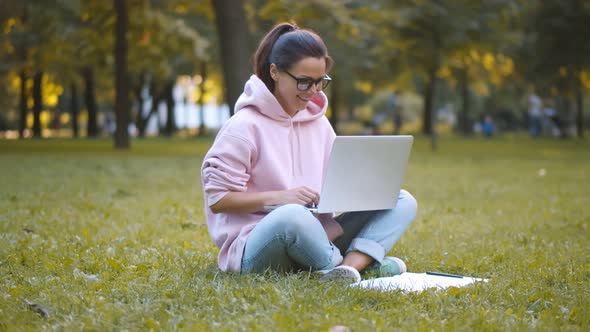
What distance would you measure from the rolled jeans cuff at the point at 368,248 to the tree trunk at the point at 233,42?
40.0ft

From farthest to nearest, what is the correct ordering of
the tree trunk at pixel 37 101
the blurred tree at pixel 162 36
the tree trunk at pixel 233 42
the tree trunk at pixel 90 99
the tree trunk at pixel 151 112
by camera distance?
the tree trunk at pixel 151 112, the tree trunk at pixel 90 99, the tree trunk at pixel 37 101, the blurred tree at pixel 162 36, the tree trunk at pixel 233 42

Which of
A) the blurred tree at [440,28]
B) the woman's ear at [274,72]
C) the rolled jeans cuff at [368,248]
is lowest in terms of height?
the rolled jeans cuff at [368,248]

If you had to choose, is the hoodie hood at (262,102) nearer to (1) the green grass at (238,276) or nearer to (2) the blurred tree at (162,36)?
(1) the green grass at (238,276)

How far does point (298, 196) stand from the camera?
4.21m

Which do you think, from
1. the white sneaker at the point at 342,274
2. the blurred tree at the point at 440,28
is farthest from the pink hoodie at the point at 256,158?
the blurred tree at the point at 440,28

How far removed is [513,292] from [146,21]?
17.8 metres

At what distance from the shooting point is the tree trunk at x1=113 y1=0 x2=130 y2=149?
2008 cm

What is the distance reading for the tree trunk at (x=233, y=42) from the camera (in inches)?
656

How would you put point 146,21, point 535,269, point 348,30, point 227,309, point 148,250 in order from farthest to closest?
point 146,21, point 348,30, point 148,250, point 535,269, point 227,309

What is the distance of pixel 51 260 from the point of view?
516cm

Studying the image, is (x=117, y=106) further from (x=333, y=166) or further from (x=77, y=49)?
(x=333, y=166)

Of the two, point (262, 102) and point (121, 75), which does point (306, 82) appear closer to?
point (262, 102)

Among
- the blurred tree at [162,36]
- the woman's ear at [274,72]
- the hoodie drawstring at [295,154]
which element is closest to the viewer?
the woman's ear at [274,72]

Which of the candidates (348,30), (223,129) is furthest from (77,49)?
(223,129)
